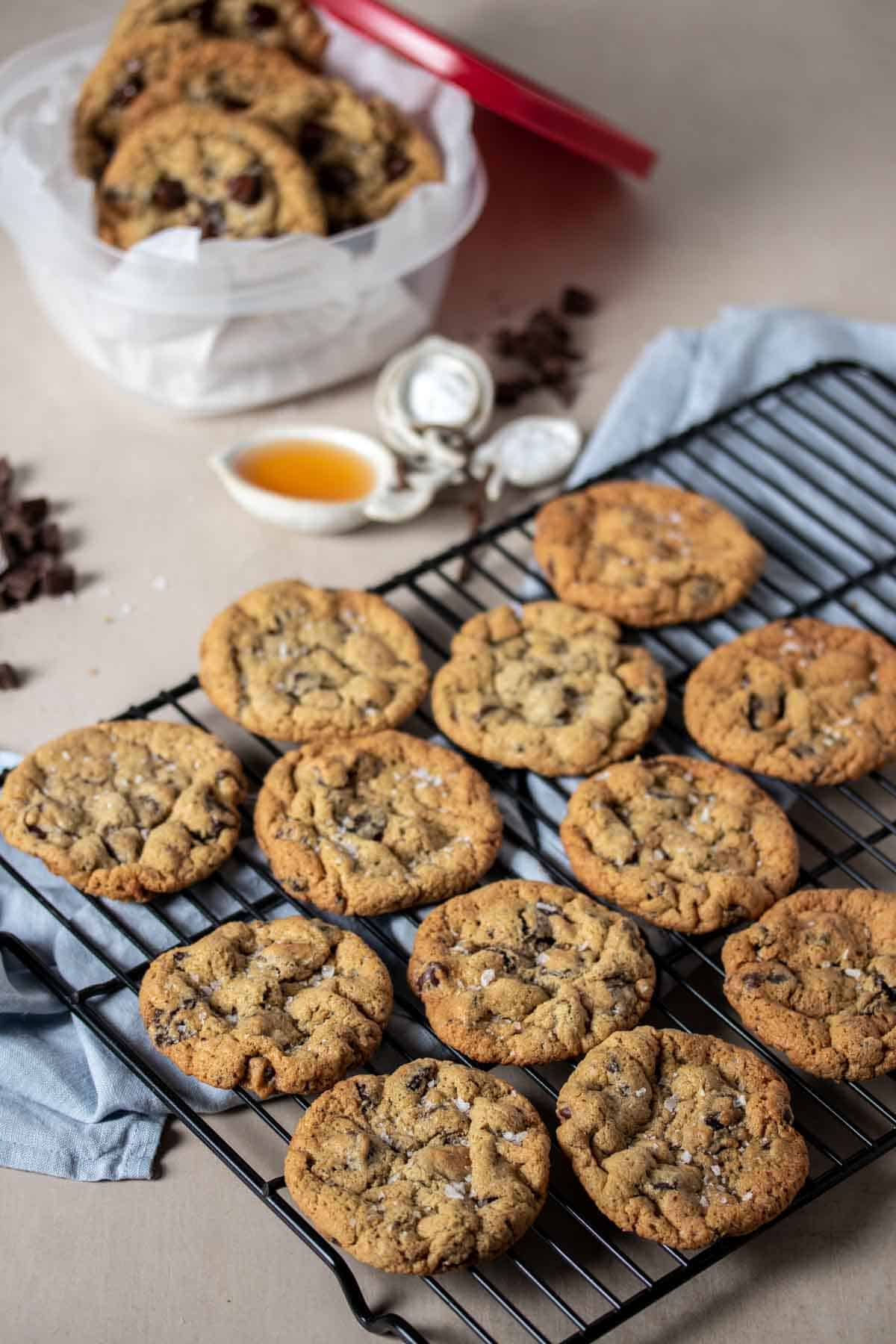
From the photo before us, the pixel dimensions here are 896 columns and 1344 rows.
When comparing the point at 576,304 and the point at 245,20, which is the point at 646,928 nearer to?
the point at 576,304

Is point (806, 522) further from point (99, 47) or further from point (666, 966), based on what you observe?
point (99, 47)

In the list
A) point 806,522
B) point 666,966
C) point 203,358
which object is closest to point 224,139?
point 203,358

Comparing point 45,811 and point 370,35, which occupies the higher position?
point 370,35

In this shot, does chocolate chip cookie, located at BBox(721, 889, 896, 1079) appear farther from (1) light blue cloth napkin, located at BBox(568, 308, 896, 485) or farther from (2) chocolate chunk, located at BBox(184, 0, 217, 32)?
(2) chocolate chunk, located at BBox(184, 0, 217, 32)

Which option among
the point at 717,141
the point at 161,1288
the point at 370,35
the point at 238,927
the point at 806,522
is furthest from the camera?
the point at 717,141

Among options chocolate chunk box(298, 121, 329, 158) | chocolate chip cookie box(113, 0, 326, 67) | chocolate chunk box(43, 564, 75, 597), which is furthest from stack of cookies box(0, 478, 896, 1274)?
chocolate chip cookie box(113, 0, 326, 67)

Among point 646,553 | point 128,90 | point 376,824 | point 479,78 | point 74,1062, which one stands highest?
point 479,78

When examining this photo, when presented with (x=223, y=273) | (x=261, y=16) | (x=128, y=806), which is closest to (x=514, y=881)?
(x=128, y=806)
